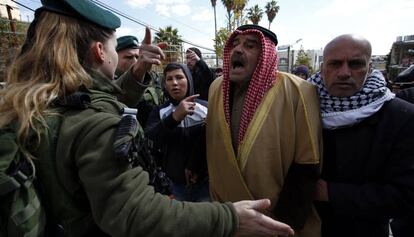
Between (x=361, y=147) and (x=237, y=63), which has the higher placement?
(x=237, y=63)

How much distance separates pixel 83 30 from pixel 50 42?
13 centimetres

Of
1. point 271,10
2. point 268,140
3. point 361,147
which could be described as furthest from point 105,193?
point 271,10

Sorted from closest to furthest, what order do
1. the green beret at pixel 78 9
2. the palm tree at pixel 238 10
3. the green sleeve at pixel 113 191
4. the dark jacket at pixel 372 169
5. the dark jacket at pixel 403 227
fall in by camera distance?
1. the green sleeve at pixel 113 191
2. the green beret at pixel 78 9
3. the dark jacket at pixel 372 169
4. the dark jacket at pixel 403 227
5. the palm tree at pixel 238 10

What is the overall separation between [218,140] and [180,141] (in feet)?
2.46

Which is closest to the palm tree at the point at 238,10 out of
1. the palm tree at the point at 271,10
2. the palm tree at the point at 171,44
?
the palm tree at the point at 171,44

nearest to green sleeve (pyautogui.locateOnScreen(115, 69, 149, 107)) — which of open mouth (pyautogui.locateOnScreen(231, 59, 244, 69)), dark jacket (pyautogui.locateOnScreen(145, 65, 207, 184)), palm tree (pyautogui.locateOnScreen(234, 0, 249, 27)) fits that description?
dark jacket (pyautogui.locateOnScreen(145, 65, 207, 184))

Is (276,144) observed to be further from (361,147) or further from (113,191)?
(113,191)

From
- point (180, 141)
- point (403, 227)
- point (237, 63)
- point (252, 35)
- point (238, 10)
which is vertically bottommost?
point (403, 227)

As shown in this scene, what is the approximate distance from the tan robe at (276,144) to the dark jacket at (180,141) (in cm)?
60

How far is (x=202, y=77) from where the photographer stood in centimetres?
378

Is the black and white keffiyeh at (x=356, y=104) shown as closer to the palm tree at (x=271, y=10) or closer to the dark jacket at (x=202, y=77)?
the dark jacket at (x=202, y=77)

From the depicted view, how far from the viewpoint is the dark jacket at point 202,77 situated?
3.77 m

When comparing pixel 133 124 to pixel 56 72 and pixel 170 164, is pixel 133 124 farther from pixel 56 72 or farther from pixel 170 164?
pixel 170 164

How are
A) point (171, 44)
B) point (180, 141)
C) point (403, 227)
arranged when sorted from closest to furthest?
1. point (403, 227)
2. point (180, 141)
3. point (171, 44)
